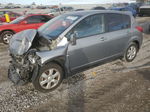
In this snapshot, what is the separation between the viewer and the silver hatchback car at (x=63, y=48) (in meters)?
3.30

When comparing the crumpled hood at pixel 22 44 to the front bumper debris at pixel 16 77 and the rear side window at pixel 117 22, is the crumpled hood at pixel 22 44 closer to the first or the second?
the front bumper debris at pixel 16 77

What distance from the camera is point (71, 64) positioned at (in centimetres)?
364

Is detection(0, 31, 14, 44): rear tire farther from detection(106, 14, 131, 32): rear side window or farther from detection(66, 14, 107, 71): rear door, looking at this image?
detection(106, 14, 131, 32): rear side window

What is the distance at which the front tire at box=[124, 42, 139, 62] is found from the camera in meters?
4.99

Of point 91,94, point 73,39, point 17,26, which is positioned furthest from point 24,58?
point 17,26

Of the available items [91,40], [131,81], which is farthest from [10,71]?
[131,81]

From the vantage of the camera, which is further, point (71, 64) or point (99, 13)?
point (99, 13)

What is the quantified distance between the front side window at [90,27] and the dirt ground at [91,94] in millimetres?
1234

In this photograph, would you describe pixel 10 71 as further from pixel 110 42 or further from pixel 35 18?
pixel 35 18

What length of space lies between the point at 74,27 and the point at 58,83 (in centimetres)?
142

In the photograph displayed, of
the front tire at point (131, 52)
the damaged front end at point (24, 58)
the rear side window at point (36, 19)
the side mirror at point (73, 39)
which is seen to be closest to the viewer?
the damaged front end at point (24, 58)

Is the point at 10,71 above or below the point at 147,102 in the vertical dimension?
above

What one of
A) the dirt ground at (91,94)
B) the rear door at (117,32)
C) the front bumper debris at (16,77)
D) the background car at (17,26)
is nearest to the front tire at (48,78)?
the dirt ground at (91,94)

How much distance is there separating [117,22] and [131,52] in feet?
4.21
